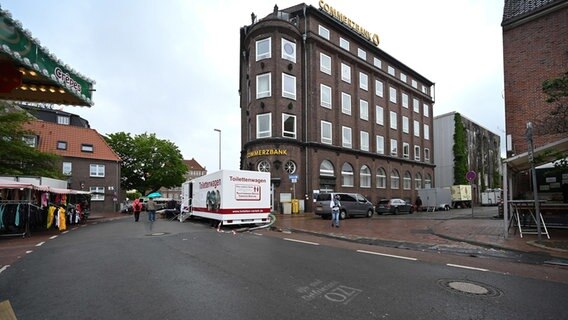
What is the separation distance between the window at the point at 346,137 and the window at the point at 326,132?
2.01m

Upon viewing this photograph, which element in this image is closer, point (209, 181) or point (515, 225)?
→ point (515, 225)

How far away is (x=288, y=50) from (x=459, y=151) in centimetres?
3318

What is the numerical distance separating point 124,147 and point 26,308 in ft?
171

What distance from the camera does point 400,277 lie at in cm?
657

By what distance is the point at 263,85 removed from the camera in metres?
32.3

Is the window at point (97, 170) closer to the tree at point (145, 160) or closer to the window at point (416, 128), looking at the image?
the tree at point (145, 160)

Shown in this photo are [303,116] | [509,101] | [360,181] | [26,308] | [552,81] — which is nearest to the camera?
[26,308]

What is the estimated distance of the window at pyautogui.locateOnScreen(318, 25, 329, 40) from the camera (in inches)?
1384

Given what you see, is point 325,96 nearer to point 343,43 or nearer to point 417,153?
point 343,43

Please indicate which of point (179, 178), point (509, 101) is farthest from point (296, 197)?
point (179, 178)

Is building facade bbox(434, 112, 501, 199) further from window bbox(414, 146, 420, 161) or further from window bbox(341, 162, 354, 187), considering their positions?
window bbox(341, 162, 354, 187)

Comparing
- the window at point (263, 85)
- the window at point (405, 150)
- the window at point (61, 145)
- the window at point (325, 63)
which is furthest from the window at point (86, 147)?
the window at point (405, 150)

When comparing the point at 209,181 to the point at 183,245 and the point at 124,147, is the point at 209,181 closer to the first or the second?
the point at 183,245

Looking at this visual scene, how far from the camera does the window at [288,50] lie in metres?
32.3
